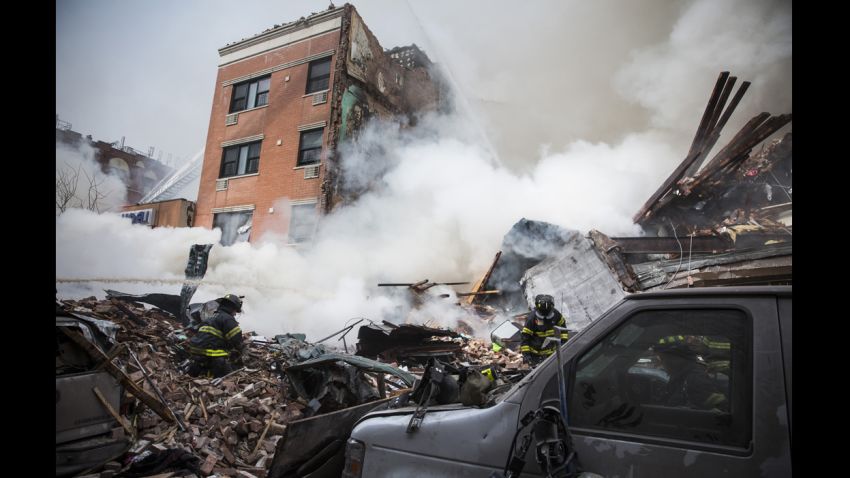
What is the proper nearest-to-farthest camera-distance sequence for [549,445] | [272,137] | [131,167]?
1. [549,445]
2. [272,137]
3. [131,167]

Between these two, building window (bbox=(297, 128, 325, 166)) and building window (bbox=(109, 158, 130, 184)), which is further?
building window (bbox=(109, 158, 130, 184))

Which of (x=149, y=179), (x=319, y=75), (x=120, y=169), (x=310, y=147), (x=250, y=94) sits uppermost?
(x=319, y=75)

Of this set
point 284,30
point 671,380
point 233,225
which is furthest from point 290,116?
point 671,380

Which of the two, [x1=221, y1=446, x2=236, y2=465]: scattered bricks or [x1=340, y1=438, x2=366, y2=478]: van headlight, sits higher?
[x1=340, y1=438, x2=366, y2=478]: van headlight

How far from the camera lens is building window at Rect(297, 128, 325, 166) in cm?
1614

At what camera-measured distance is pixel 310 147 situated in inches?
644

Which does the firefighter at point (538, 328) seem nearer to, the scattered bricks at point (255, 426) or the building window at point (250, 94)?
the scattered bricks at point (255, 426)

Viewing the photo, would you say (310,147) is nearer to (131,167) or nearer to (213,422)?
(213,422)

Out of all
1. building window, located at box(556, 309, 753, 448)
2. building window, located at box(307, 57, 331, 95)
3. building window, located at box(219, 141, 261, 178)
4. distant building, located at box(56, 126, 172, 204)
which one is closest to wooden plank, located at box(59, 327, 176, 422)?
building window, located at box(556, 309, 753, 448)

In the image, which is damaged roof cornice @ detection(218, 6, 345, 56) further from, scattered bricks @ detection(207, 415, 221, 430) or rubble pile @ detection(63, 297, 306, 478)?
scattered bricks @ detection(207, 415, 221, 430)

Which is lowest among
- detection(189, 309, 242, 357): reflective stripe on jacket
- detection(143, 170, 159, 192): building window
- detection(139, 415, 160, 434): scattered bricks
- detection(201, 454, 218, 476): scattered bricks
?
detection(143, 170, 159, 192): building window

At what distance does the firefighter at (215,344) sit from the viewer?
6.61m

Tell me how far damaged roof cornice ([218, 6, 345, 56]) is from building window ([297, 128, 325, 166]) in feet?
15.6

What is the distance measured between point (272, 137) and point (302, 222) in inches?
168
